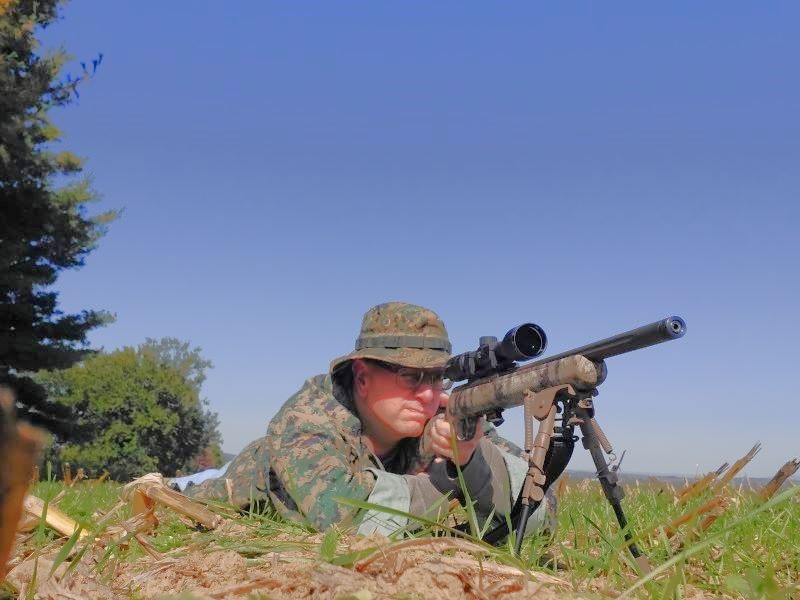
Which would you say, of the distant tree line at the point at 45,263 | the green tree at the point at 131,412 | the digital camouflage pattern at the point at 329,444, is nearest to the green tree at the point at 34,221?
the distant tree line at the point at 45,263

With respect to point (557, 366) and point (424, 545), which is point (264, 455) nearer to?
point (557, 366)

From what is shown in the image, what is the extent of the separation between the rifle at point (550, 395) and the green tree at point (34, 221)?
23.9m

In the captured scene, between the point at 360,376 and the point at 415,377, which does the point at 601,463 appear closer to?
the point at 415,377

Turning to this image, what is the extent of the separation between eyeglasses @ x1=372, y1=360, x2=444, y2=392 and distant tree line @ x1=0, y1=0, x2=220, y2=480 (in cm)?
2269

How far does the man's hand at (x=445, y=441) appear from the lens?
4.86 metres

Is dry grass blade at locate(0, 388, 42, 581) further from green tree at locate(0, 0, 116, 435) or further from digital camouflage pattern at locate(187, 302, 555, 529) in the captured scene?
green tree at locate(0, 0, 116, 435)

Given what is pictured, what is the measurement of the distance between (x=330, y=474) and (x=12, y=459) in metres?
3.80

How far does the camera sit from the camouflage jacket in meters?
4.62

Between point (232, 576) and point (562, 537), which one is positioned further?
point (562, 537)

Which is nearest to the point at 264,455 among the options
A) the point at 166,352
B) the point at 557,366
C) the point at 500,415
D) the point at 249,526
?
the point at 249,526

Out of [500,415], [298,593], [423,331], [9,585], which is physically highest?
[423,331]

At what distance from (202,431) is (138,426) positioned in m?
3.87

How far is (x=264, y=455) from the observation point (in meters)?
5.72

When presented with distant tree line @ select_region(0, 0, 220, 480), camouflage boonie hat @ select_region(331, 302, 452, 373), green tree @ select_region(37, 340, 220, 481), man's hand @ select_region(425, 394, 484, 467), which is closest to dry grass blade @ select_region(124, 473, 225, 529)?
man's hand @ select_region(425, 394, 484, 467)
